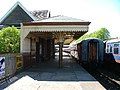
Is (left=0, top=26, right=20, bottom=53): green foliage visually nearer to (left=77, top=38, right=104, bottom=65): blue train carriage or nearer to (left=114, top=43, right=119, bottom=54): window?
(left=77, top=38, right=104, bottom=65): blue train carriage

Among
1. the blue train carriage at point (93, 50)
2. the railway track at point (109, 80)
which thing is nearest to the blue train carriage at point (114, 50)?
the blue train carriage at point (93, 50)

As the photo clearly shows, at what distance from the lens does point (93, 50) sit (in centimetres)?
2723

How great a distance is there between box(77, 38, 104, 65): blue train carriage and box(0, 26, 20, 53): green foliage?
23.3ft

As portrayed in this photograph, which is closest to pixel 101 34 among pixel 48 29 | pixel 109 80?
pixel 48 29

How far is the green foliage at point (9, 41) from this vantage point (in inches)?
1176

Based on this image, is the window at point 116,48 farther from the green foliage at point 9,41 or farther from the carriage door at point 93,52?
the green foliage at point 9,41

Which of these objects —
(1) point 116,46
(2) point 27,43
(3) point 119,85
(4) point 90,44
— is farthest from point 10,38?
(3) point 119,85

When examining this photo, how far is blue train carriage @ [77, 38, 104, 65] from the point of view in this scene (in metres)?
27.1

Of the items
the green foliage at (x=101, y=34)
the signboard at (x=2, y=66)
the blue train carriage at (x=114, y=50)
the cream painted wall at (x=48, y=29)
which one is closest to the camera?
the signboard at (x=2, y=66)

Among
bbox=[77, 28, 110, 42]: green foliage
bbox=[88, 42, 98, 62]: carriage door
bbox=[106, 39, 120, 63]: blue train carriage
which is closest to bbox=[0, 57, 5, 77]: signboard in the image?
bbox=[106, 39, 120, 63]: blue train carriage

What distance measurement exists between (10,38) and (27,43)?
607 centimetres

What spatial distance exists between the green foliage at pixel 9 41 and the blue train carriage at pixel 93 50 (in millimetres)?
7091

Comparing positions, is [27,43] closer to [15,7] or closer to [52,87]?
[52,87]

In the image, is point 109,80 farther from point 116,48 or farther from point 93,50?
point 93,50
